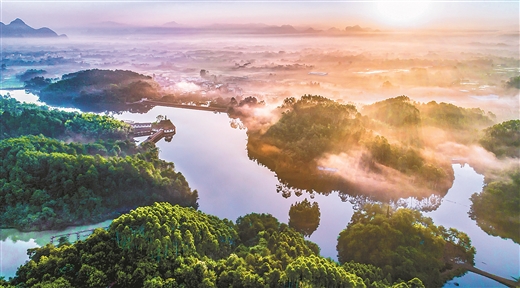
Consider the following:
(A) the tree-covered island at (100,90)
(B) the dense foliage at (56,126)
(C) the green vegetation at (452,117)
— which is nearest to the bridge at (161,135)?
(B) the dense foliage at (56,126)

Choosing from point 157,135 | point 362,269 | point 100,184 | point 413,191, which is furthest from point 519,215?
point 157,135

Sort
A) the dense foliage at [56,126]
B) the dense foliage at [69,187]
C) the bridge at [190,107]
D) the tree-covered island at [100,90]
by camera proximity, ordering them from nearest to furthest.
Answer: the dense foliage at [69,187]
the dense foliage at [56,126]
the bridge at [190,107]
the tree-covered island at [100,90]

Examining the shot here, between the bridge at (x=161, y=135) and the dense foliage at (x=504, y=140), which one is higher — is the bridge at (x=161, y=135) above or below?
below

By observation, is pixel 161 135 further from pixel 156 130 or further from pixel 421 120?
pixel 421 120

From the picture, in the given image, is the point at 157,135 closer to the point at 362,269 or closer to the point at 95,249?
the point at 95,249

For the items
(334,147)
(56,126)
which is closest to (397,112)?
(334,147)

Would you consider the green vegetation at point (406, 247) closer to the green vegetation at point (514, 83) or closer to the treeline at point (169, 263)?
the treeline at point (169, 263)

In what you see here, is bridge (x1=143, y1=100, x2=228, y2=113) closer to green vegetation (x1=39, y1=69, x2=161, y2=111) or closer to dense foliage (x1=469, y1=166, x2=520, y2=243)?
green vegetation (x1=39, y1=69, x2=161, y2=111)
